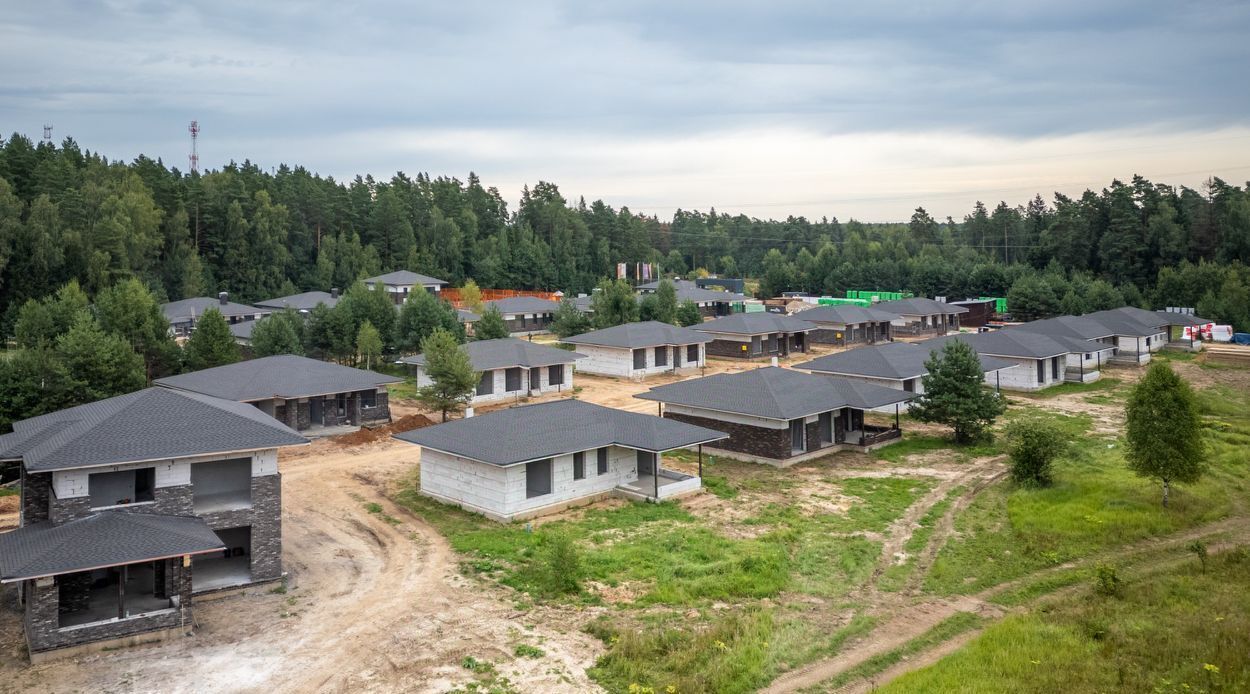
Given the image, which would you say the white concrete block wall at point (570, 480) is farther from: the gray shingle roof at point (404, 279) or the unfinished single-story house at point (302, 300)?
the gray shingle roof at point (404, 279)

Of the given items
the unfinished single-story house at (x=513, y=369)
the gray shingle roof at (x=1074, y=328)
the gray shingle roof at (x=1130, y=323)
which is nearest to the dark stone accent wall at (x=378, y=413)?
the unfinished single-story house at (x=513, y=369)

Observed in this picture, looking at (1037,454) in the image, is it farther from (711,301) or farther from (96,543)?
(711,301)

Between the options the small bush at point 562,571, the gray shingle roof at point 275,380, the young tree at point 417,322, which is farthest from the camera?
the young tree at point 417,322

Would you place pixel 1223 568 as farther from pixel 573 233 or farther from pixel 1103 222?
pixel 573 233

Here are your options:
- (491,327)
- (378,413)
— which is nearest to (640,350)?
(491,327)

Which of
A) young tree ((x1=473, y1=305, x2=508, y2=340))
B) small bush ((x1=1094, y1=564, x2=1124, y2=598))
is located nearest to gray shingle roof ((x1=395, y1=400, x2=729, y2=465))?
small bush ((x1=1094, y1=564, x2=1124, y2=598))

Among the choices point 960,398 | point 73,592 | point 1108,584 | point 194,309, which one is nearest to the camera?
point 73,592
